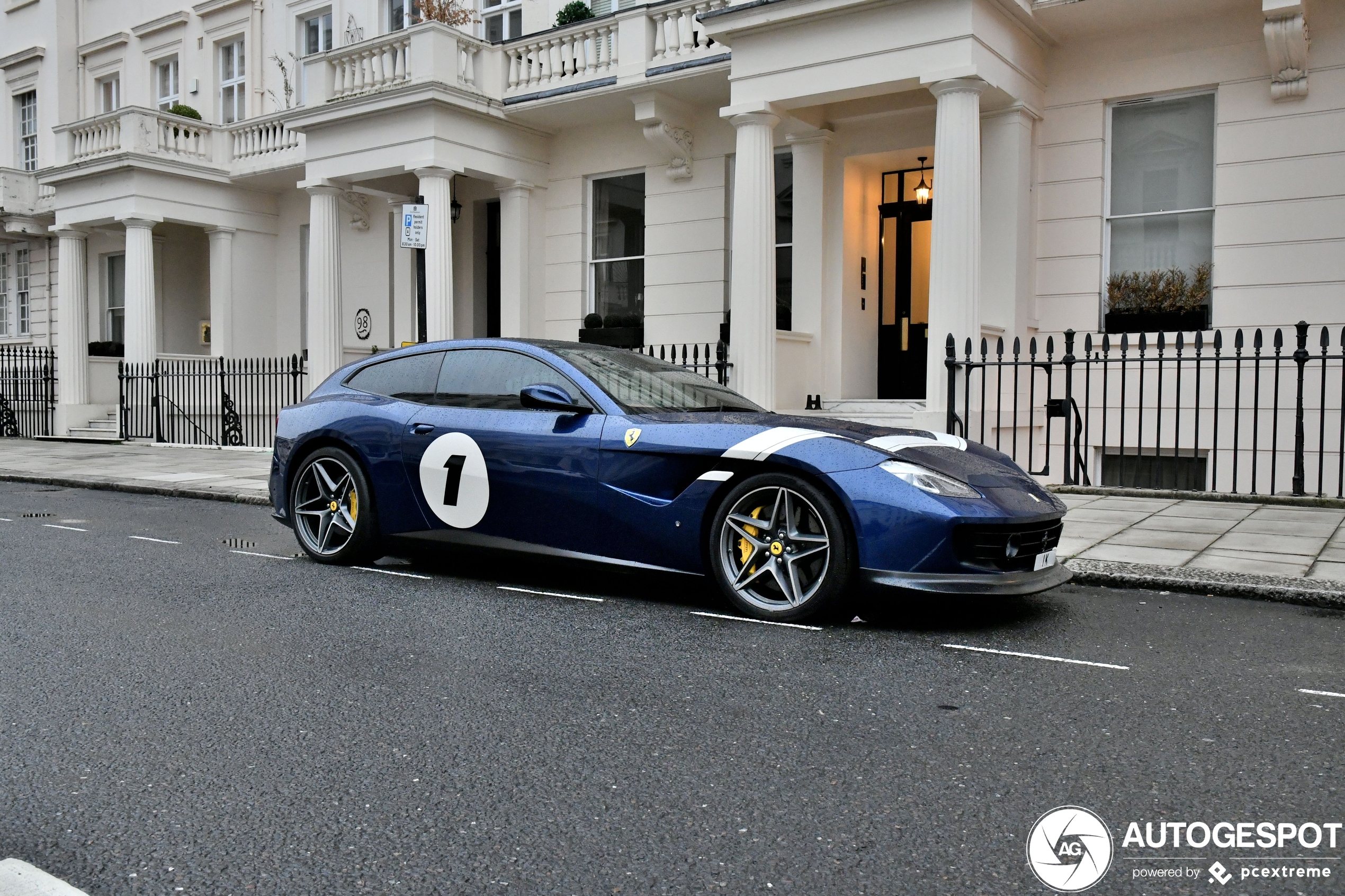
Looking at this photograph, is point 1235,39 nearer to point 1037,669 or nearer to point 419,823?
point 1037,669

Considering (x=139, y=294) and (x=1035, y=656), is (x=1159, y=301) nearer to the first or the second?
(x=1035, y=656)

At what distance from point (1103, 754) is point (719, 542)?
7.78ft

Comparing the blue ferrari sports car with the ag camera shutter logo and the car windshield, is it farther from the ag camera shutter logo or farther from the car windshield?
the ag camera shutter logo

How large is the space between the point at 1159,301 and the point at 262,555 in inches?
392

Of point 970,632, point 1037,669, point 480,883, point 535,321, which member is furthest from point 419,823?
point 535,321

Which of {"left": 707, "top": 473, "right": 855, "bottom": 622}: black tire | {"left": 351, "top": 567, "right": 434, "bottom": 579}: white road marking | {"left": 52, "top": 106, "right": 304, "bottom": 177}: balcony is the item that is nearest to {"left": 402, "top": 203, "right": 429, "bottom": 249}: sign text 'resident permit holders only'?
{"left": 351, "top": 567, "right": 434, "bottom": 579}: white road marking

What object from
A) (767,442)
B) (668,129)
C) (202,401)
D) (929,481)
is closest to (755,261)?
(668,129)

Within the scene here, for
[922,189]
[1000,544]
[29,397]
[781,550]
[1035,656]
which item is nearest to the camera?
[1035,656]

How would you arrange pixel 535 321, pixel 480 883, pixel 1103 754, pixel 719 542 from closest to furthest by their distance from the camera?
pixel 480 883 → pixel 1103 754 → pixel 719 542 → pixel 535 321

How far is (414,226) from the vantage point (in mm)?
10703

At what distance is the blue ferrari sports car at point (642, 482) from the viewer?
5.18 m

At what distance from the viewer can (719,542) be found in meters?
5.54

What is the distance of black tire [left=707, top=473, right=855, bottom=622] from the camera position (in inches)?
205

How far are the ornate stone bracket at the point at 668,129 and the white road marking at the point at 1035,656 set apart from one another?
38.9 feet
